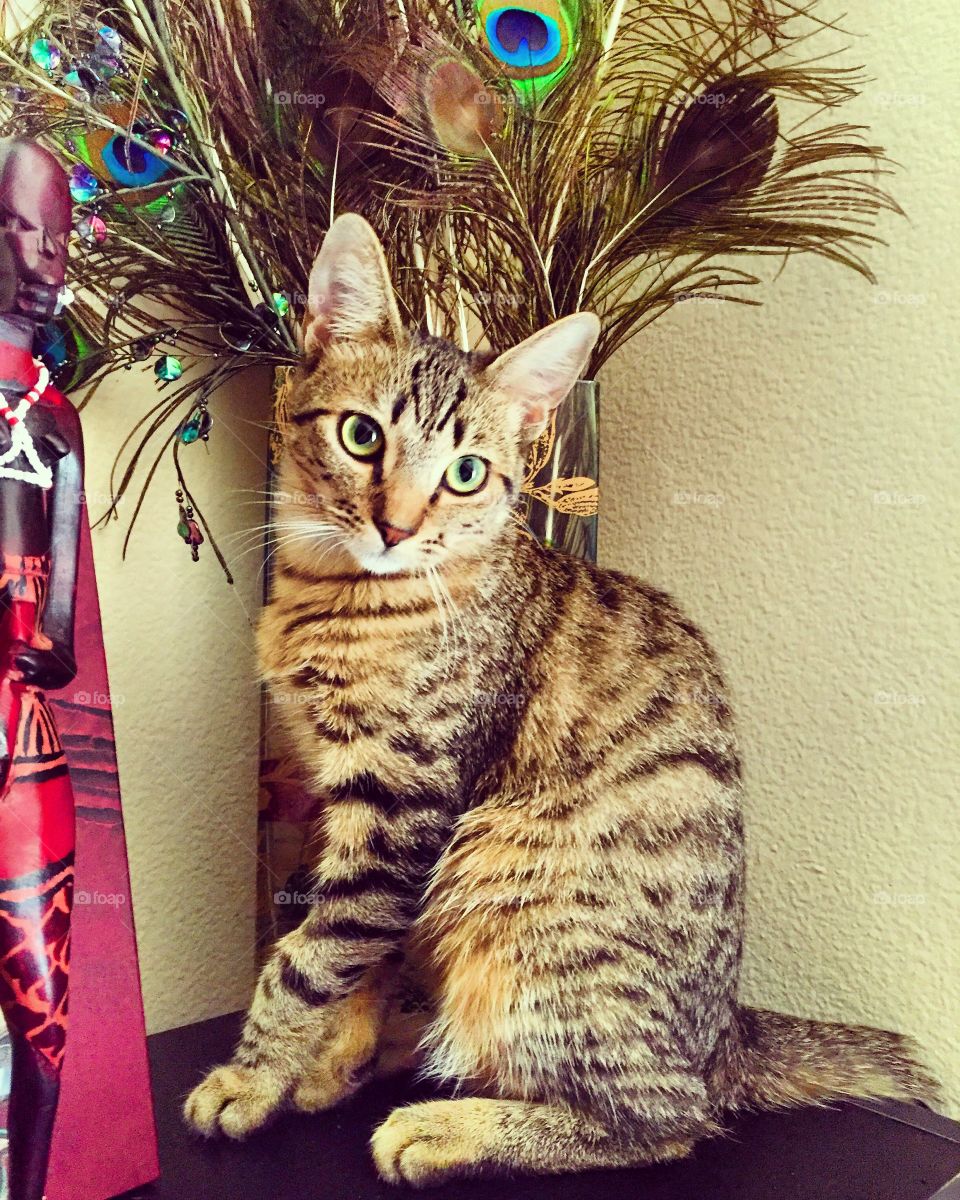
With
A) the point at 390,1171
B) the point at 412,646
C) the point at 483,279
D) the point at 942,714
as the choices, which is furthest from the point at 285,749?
the point at 942,714

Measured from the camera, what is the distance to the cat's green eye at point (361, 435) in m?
0.80

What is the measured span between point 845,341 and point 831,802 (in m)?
0.49

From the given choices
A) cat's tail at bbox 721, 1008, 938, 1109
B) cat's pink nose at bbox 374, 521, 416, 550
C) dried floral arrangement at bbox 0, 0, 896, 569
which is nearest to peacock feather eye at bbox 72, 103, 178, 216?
dried floral arrangement at bbox 0, 0, 896, 569

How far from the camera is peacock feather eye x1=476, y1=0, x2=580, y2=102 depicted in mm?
869

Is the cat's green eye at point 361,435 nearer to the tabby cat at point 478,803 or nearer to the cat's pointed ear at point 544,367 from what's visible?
the tabby cat at point 478,803

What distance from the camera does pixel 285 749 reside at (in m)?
1.02

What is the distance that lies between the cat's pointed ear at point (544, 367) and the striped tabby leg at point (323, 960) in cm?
36

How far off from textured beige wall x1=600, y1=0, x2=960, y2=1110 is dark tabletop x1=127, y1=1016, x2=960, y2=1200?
6.9 inches

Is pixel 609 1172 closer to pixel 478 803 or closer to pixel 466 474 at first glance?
pixel 478 803

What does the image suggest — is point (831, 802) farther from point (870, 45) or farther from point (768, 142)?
point (870, 45)

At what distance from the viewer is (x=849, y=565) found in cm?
103

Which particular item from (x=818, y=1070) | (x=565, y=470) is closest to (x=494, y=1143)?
(x=818, y=1070)

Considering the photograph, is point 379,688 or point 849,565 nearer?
point 379,688

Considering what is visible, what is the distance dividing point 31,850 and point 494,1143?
0.43 meters
